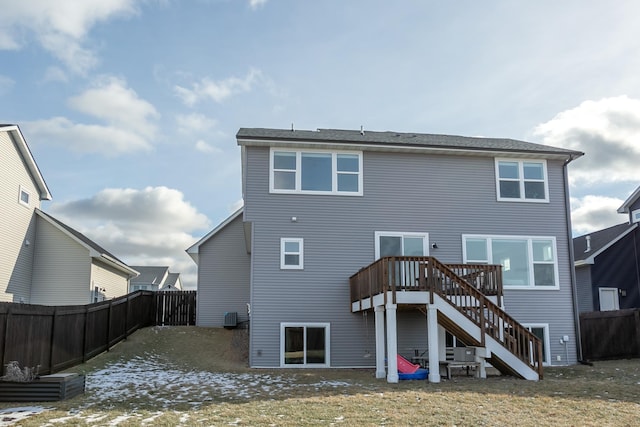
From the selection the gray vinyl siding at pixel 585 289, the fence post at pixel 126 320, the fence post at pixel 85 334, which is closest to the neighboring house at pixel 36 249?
the fence post at pixel 126 320

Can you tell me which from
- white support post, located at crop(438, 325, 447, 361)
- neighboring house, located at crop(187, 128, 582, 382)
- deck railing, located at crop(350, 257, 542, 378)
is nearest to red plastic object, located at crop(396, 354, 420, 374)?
white support post, located at crop(438, 325, 447, 361)

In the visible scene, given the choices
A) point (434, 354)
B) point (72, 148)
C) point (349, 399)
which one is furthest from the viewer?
point (72, 148)

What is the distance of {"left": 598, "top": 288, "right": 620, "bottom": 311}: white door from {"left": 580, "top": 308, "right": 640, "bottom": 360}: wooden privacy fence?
20.4ft

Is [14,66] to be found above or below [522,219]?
above

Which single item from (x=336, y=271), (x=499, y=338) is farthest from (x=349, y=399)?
(x=336, y=271)

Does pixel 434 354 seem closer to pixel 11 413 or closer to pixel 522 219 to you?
pixel 522 219

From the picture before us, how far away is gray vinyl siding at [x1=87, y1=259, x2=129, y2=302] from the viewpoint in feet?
→ 78.7

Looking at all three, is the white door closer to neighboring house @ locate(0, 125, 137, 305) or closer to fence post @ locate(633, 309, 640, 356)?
fence post @ locate(633, 309, 640, 356)

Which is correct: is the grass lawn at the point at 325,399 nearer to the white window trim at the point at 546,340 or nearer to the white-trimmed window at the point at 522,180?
the white window trim at the point at 546,340

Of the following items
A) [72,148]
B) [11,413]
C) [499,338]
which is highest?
[72,148]

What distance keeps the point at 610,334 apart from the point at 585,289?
7285 millimetres

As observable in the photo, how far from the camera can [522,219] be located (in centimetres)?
1859

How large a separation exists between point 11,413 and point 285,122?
12.8 metres

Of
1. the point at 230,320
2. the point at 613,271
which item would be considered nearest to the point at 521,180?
the point at 613,271
